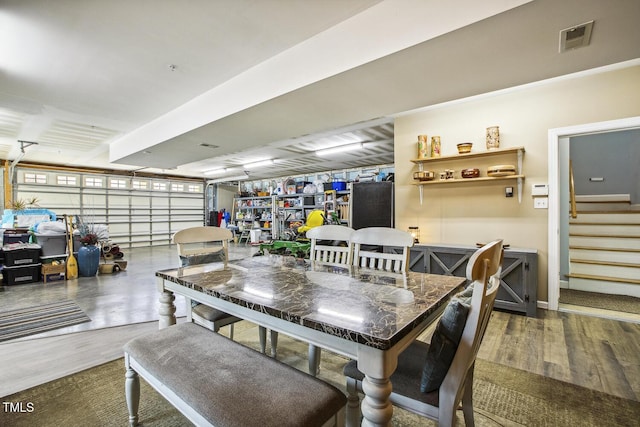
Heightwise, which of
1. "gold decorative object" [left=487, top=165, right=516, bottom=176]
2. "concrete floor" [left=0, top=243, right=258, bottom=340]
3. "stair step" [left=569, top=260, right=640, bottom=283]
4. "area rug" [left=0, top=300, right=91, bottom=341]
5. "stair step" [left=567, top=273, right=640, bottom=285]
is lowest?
"concrete floor" [left=0, top=243, right=258, bottom=340]

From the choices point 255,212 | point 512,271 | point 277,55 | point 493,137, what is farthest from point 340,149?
point 255,212

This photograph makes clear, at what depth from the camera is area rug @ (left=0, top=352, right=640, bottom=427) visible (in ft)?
5.46

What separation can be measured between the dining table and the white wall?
8.50 feet

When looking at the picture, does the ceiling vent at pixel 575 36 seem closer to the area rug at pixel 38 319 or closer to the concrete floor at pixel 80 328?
the concrete floor at pixel 80 328

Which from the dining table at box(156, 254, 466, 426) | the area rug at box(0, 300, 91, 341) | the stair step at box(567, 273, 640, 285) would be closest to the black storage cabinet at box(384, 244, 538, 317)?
the stair step at box(567, 273, 640, 285)

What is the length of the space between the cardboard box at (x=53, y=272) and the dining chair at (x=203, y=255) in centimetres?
488

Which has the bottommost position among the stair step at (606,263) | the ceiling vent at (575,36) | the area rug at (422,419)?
the area rug at (422,419)

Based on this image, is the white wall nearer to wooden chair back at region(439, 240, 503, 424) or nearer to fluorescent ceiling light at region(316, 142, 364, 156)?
fluorescent ceiling light at region(316, 142, 364, 156)

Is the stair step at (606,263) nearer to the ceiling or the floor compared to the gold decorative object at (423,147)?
nearer to the floor

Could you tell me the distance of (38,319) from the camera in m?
3.39

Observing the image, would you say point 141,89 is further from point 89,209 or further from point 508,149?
point 89,209

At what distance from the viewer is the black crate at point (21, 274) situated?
5.04 metres

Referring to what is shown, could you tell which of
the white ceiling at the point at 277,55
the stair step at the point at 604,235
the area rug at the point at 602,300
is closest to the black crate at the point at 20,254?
the white ceiling at the point at 277,55

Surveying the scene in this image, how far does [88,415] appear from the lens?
171 centimetres
